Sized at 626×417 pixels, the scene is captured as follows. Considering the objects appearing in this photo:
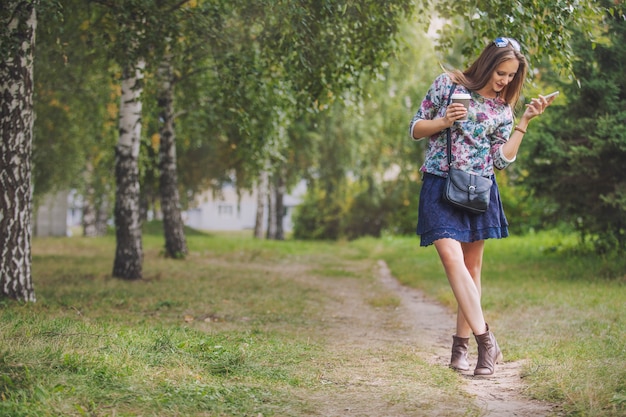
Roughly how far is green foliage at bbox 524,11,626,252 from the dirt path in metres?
3.49

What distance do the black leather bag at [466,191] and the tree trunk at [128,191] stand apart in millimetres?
7146

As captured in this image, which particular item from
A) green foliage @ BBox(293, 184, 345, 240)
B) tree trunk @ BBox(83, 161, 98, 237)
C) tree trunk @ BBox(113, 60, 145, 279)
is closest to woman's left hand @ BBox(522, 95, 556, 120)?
tree trunk @ BBox(113, 60, 145, 279)

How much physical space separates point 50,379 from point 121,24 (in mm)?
5273

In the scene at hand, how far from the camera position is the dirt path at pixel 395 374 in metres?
3.91

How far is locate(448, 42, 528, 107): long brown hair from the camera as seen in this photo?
4.89m

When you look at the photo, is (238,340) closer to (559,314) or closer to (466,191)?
(466,191)

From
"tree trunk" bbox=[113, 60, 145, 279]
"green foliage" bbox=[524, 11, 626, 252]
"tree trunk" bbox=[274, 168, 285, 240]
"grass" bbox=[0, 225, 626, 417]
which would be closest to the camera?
"grass" bbox=[0, 225, 626, 417]

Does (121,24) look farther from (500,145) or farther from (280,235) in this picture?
(280,235)

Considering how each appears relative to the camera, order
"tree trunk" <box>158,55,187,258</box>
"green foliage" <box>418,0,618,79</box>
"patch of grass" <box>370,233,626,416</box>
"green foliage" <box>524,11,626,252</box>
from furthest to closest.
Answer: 1. "tree trunk" <box>158,55,187,258</box>
2. "green foliage" <box>524,11,626,252</box>
3. "green foliage" <box>418,0,618,79</box>
4. "patch of grass" <box>370,233,626,416</box>

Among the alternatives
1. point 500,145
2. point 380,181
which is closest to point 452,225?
point 500,145

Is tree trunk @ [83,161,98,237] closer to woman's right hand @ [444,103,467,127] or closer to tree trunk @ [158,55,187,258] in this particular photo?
tree trunk @ [158,55,187,258]

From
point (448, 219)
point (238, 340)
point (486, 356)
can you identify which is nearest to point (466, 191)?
point (448, 219)

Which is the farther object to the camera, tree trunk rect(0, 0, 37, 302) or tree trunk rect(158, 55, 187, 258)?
tree trunk rect(158, 55, 187, 258)

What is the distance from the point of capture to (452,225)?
4918 millimetres
